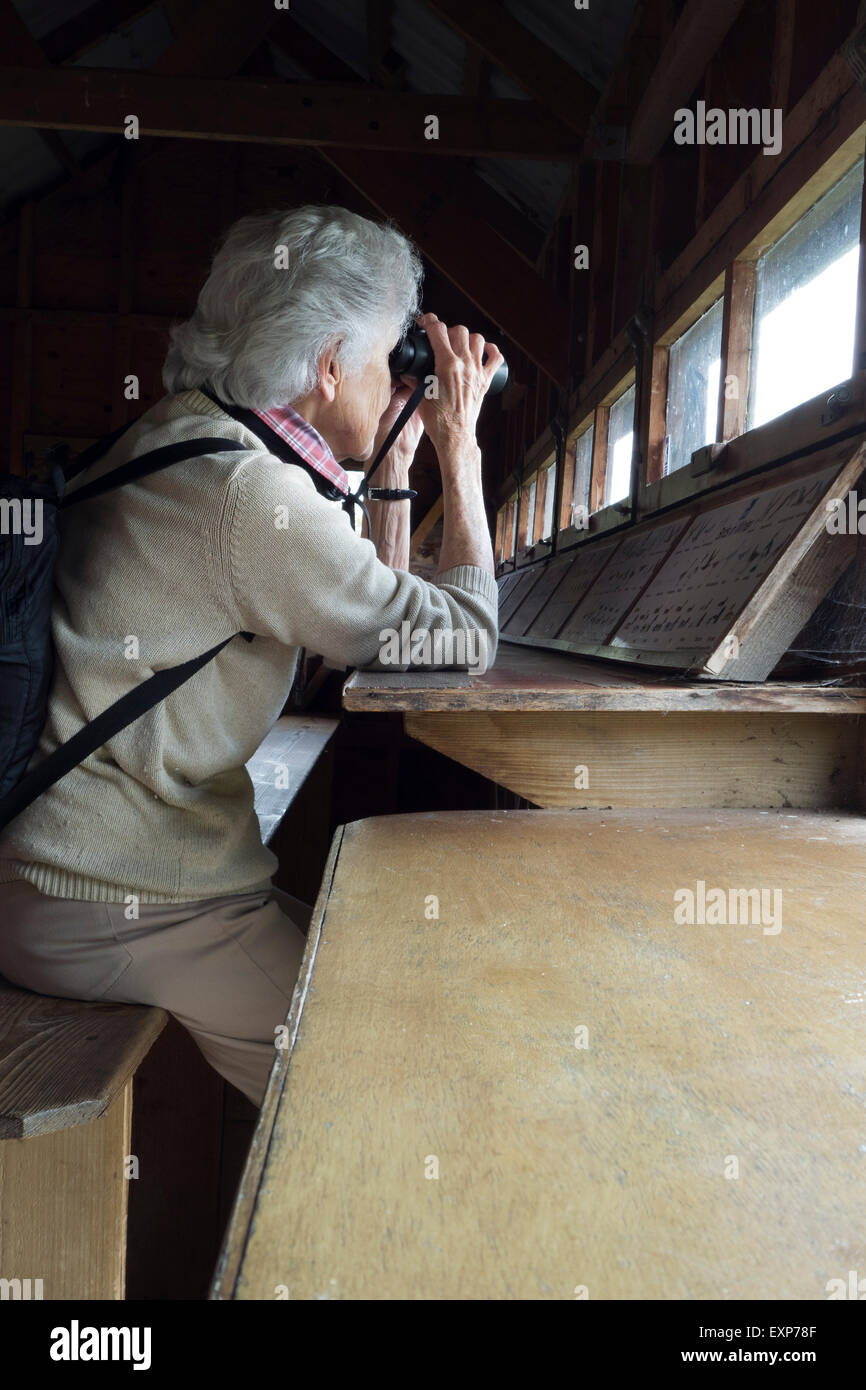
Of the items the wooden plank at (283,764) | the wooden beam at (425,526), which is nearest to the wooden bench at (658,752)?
the wooden plank at (283,764)

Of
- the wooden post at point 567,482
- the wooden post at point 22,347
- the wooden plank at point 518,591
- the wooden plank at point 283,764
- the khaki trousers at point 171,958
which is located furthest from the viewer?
the wooden post at point 22,347

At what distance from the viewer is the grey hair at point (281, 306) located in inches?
53.7

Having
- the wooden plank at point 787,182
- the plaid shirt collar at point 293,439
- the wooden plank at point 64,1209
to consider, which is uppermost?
the wooden plank at point 787,182

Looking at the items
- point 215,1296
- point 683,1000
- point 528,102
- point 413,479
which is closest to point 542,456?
point 528,102

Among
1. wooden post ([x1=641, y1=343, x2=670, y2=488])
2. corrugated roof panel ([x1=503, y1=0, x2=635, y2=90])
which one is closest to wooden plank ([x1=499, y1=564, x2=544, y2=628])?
wooden post ([x1=641, y1=343, x2=670, y2=488])

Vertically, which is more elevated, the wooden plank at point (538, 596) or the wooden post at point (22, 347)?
the wooden post at point (22, 347)

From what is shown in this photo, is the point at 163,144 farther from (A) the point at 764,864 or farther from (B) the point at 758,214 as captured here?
(A) the point at 764,864

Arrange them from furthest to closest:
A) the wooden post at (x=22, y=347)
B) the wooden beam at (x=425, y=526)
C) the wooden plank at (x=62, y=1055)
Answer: the wooden post at (x=22, y=347) < the wooden beam at (x=425, y=526) < the wooden plank at (x=62, y=1055)

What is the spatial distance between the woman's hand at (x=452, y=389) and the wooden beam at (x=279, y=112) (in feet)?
10.0

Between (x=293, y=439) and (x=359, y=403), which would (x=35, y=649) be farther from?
(x=359, y=403)

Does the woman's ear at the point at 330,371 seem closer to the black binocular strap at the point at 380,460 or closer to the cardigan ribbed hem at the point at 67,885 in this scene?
the black binocular strap at the point at 380,460

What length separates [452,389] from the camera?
167cm

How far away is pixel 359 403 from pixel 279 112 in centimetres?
348
